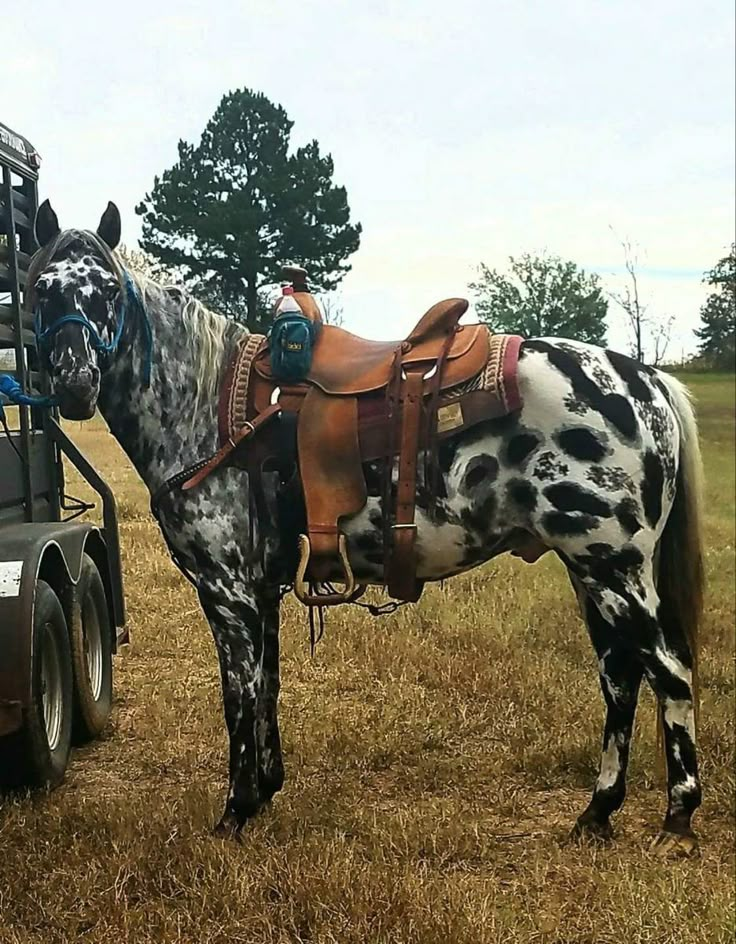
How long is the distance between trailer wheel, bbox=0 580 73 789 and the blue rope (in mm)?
741

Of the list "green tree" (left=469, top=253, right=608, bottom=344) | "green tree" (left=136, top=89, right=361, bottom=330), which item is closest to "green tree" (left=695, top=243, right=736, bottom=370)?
"green tree" (left=469, top=253, right=608, bottom=344)

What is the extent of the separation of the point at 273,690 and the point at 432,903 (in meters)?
1.17

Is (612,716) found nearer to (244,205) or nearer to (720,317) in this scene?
(244,205)

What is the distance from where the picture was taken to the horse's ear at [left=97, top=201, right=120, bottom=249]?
10.7 ft

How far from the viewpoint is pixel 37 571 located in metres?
3.39

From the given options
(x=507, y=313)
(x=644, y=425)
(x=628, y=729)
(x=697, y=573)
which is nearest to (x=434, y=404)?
(x=644, y=425)

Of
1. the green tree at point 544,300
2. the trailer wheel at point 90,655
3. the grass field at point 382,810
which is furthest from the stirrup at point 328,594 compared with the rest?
the green tree at point 544,300

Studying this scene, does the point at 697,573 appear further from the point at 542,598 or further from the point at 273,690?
the point at 542,598

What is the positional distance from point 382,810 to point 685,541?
1.48m

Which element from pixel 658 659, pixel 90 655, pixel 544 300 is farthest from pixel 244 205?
pixel 544 300

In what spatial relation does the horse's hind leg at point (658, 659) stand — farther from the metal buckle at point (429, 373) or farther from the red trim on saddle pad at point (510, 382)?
the metal buckle at point (429, 373)

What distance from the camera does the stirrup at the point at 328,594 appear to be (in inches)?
128

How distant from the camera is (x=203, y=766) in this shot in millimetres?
4129

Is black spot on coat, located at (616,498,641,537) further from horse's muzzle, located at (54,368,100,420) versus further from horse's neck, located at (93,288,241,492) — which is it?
horse's muzzle, located at (54,368,100,420)
